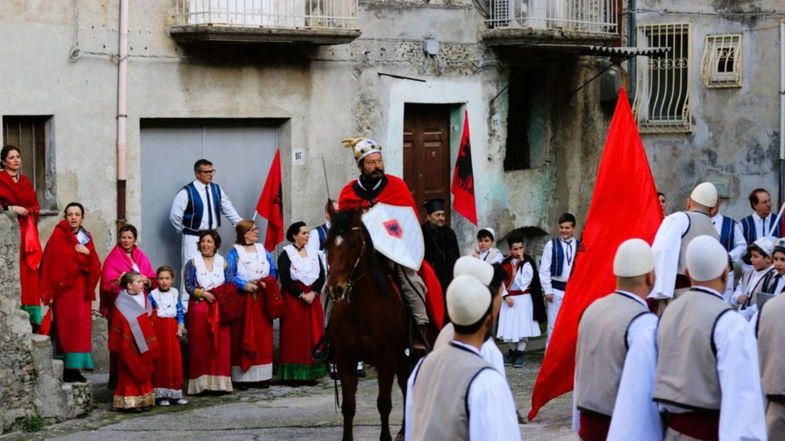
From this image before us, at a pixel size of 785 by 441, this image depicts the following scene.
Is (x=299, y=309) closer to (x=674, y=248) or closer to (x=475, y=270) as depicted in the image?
(x=674, y=248)

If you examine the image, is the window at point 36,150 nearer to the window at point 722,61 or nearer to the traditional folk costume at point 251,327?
the traditional folk costume at point 251,327

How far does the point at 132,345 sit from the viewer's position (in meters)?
14.2

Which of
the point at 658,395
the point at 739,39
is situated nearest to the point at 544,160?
the point at 739,39

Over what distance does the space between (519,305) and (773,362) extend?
844 centimetres

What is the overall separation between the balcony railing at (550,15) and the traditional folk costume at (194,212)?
17.5 ft

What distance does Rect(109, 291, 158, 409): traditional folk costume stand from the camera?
46.5 feet

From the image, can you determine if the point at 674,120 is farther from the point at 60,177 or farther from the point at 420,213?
the point at 60,177

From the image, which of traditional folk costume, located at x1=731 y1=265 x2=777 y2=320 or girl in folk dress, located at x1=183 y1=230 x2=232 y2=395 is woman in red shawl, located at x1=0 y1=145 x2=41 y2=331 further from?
traditional folk costume, located at x1=731 y1=265 x2=777 y2=320

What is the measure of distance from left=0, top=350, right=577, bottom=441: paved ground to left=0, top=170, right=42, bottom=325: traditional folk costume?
1135mm

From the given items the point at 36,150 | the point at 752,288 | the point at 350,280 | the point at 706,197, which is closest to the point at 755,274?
the point at 752,288

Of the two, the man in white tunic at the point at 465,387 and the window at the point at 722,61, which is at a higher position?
the window at the point at 722,61

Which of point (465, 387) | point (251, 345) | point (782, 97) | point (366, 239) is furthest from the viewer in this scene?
point (782, 97)

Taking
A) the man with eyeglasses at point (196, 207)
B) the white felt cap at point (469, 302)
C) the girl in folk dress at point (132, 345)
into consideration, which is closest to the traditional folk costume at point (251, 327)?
the man with eyeglasses at point (196, 207)

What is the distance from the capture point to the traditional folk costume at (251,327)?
1578 centimetres
